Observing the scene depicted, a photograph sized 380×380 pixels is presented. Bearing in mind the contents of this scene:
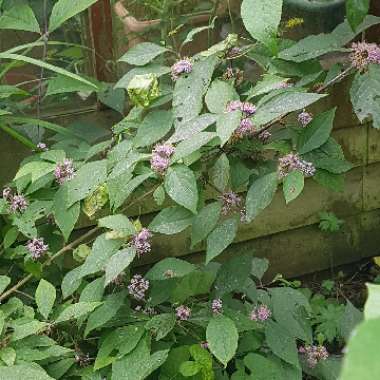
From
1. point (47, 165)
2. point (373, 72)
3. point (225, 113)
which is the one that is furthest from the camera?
point (47, 165)

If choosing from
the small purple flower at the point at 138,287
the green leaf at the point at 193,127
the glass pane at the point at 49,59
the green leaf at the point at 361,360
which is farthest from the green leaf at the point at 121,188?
the green leaf at the point at 361,360

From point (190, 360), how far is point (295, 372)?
0.25 meters

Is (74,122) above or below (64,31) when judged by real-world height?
below

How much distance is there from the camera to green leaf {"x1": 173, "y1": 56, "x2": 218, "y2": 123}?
1.20 meters

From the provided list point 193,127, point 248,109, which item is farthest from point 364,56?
point 193,127

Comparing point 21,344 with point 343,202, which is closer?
point 21,344

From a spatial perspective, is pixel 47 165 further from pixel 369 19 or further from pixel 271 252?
pixel 271 252

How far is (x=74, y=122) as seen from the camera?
1.92 metres

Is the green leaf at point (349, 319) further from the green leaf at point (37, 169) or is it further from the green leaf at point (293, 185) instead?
the green leaf at point (37, 169)

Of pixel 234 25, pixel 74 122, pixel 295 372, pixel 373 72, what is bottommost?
pixel 295 372

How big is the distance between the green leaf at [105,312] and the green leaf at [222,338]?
0.21m

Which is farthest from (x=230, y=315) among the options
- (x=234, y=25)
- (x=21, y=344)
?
(x=234, y=25)

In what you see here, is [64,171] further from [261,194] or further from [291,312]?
[291,312]

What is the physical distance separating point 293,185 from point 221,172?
5.8 inches
